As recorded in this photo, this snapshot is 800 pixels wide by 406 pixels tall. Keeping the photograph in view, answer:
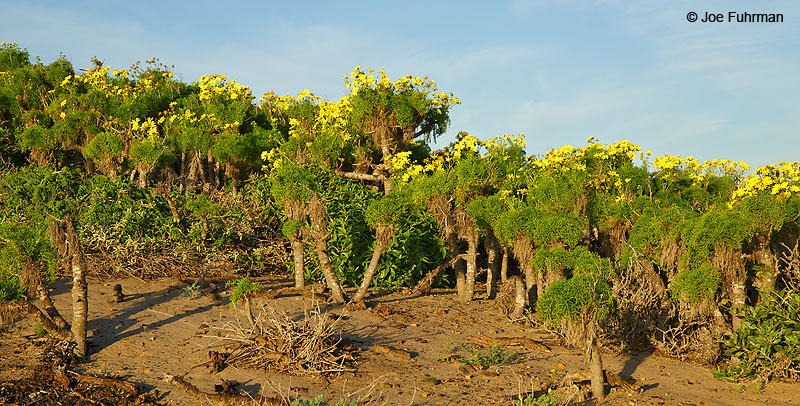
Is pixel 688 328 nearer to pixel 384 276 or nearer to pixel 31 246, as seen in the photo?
pixel 384 276

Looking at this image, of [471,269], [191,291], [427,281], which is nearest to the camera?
[191,291]

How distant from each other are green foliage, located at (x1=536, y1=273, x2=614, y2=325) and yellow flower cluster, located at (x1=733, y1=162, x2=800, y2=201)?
3.63 metres

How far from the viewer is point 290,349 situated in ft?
25.0

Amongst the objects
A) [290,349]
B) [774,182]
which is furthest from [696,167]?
[290,349]

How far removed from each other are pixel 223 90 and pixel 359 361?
409 inches

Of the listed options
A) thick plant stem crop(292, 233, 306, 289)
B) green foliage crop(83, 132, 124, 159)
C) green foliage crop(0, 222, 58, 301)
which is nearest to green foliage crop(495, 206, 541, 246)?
thick plant stem crop(292, 233, 306, 289)

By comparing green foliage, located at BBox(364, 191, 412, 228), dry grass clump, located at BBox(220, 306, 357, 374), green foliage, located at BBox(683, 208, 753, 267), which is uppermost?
green foliage, located at BBox(364, 191, 412, 228)

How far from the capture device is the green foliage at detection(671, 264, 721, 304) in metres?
9.20

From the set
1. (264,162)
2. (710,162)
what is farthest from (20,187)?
(710,162)

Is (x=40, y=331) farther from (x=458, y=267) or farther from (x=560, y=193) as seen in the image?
(x=560, y=193)

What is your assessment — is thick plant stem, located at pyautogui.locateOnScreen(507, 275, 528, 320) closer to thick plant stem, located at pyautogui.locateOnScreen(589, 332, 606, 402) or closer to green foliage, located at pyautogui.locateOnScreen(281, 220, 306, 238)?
thick plant stem, located at pyautogui.locateOnScreen(589, 332, 606, 402)

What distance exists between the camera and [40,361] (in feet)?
24.2

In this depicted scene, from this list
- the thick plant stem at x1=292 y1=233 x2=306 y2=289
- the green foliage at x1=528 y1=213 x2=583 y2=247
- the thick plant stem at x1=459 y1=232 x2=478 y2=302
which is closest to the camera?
the green foliage at x1=528 y1=213 x2=583 y2=247

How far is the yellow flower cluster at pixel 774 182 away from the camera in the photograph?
9.55m
